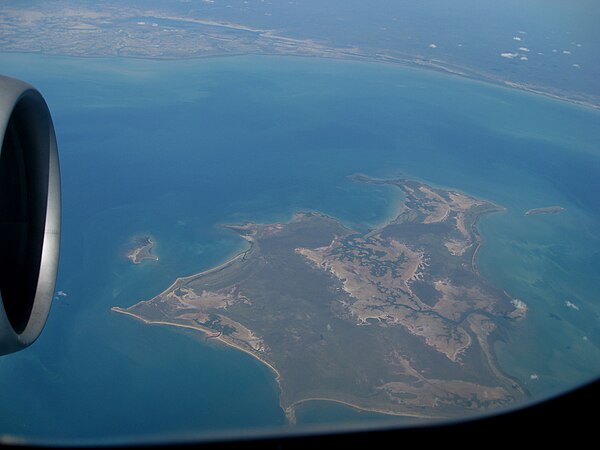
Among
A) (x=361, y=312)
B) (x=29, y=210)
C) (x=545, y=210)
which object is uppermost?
(x=29, y=210)

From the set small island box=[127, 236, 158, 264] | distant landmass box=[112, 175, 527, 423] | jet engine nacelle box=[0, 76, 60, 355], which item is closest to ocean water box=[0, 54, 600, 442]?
small island box=[127, 236, 158, 264]

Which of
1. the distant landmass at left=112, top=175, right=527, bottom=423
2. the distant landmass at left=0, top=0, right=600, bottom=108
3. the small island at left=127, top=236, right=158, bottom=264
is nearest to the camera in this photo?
the distant landmass at left=112, top=175, right=527, bottom=423

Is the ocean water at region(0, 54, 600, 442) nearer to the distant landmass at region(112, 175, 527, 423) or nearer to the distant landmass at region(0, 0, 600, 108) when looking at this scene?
the distant landmass at region(112, 175, 527, 423)

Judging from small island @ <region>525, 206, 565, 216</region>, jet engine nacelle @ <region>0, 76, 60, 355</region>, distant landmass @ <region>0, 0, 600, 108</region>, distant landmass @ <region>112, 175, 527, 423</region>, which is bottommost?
distant landmass @ <region>112, 175, 527, 423</region>

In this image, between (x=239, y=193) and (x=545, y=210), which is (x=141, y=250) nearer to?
(x=239, y=193)

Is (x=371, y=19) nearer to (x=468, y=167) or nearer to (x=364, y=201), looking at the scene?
(x=468, y=167)

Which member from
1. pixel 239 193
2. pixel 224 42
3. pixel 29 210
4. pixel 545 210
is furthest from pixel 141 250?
pixel 224 42

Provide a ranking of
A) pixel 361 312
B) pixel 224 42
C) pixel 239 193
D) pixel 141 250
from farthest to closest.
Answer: pixel 224 42 < pixel 239 193 < pixel 141 250 < pixel 361 312
